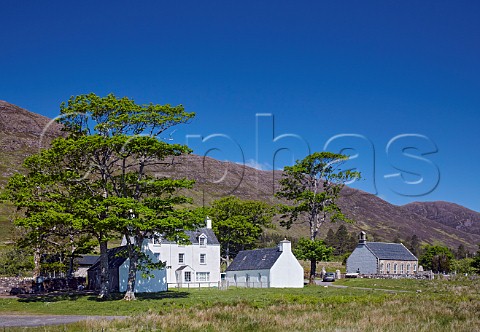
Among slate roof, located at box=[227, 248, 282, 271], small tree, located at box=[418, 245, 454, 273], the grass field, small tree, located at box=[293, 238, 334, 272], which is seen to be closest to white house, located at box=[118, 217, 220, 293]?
slate roof, located at box=[227, 248, 282, 271]

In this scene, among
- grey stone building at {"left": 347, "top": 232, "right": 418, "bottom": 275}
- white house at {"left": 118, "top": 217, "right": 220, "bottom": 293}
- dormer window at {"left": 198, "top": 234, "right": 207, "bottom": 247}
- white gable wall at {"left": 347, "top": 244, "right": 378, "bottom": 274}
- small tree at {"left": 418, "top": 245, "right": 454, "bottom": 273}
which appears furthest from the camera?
small tree at {"left": 418, "top": 245, "right": 454, "bottom": 273}

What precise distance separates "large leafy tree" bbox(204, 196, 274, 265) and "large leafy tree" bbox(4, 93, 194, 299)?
4606 cm

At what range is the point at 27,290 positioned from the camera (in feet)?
174

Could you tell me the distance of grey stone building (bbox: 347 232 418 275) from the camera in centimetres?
10162

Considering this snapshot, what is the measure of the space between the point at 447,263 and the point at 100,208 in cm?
9119

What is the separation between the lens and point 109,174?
4488cm

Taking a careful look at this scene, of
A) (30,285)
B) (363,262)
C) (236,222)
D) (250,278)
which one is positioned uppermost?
(236,222)

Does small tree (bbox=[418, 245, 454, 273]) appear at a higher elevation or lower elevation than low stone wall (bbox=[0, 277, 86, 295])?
lower

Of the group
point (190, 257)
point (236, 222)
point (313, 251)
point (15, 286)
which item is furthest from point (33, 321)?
point (236, 222)

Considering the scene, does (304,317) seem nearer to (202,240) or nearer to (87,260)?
(202,240)

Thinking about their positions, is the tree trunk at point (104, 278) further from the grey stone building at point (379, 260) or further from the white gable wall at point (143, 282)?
the grey stone building at point (379, 260)

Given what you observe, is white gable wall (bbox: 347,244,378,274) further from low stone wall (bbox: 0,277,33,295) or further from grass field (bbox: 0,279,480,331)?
grass field (bbox: 0,279,480,331)

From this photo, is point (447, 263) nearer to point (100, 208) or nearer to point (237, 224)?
point (237, 224)

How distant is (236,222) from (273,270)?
26.3 metres
